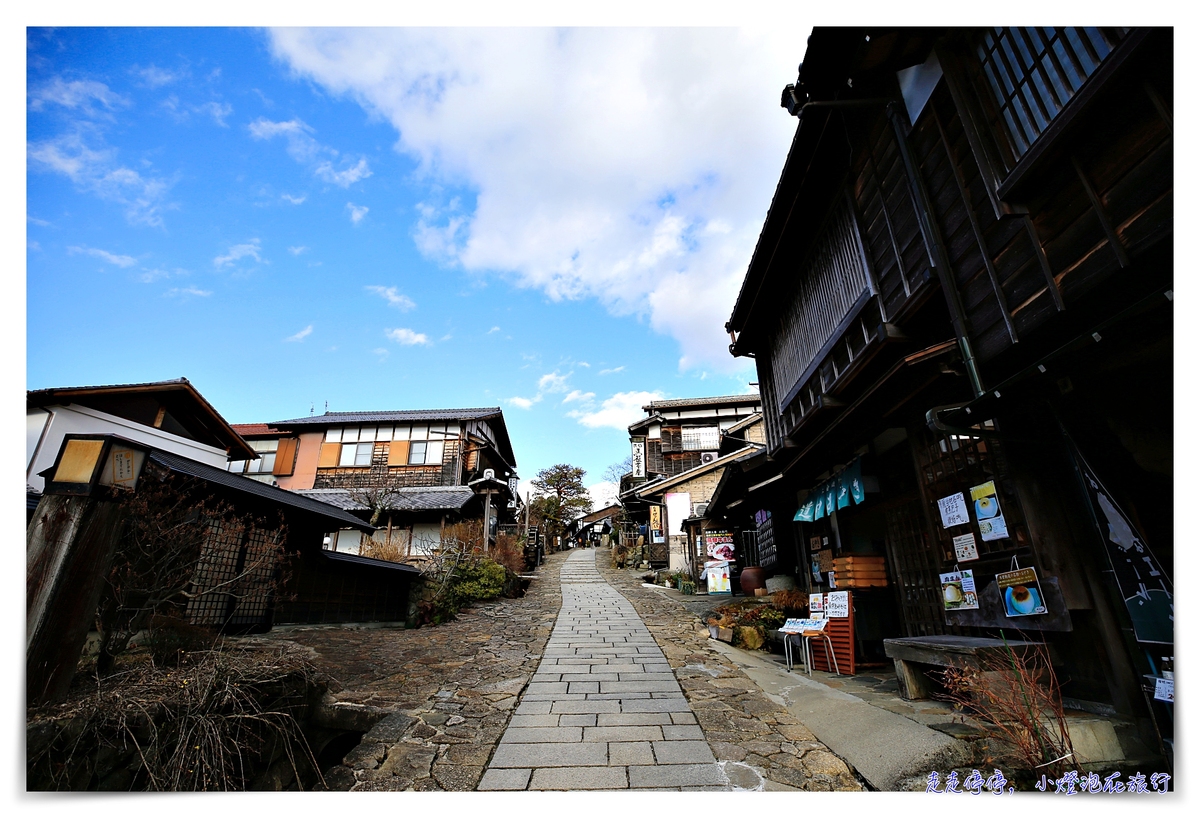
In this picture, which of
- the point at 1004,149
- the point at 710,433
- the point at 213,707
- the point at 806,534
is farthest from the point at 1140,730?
the point at 710,433

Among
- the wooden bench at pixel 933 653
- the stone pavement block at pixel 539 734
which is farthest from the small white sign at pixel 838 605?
the stone pavement block at pixel 539 734

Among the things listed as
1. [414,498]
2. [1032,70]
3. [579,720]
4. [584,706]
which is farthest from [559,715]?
[414,498]

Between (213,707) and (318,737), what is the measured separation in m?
1.84

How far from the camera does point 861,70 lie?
5988mm

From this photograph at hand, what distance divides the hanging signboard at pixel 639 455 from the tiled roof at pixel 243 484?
2273 centimetres

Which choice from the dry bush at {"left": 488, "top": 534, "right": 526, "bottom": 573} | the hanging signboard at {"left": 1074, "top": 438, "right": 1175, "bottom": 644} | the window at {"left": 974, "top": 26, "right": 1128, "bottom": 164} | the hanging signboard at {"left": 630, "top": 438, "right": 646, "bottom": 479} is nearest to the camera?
the hanging signboard at {"left": 1074, "top": 438, "right": 1175, "bottom": 644}

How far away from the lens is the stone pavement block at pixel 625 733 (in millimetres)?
4469

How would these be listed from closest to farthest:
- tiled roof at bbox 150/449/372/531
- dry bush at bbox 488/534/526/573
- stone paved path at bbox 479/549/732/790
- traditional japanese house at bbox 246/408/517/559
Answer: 1. stone paved path at bbox 479/549/732/790
2. tiled roof at bbox 150/449/372/531
3. dry bush at bbox 488/534/526/573
4. traditional japanese house at bbox 246/408/517/559

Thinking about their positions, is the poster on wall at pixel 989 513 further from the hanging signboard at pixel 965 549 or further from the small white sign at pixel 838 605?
the small white sign at pixel 838 605

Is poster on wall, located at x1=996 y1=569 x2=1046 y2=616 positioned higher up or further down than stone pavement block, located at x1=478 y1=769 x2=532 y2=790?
higher up

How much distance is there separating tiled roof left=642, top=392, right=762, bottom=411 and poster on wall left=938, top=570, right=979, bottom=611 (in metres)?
26.4

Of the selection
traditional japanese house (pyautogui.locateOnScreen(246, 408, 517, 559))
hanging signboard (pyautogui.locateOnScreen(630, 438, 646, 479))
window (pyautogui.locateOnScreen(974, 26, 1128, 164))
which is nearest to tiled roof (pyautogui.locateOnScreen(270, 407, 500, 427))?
traditional japanese house (pyautogui.locateOnScreen(246, 408, 517, 559))

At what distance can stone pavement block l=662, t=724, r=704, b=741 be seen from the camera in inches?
177

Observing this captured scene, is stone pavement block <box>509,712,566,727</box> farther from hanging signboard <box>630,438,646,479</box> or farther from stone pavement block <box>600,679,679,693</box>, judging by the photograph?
hanging signboard <box>630,438,646,479</box>
